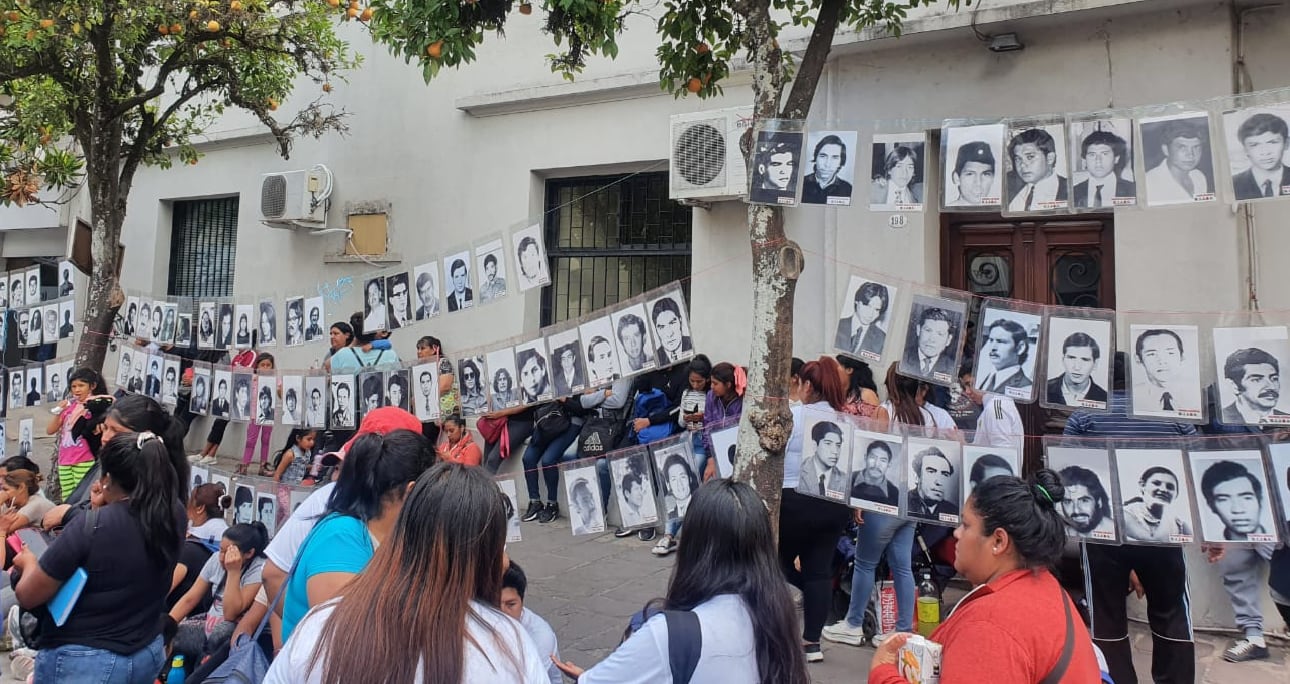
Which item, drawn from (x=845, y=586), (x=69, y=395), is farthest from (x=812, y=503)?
(x=69, y=395)

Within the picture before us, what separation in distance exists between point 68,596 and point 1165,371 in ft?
14.2

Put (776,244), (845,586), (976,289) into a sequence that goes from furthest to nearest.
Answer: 1. (976,289)
2. (845,586)
3. (776,244)

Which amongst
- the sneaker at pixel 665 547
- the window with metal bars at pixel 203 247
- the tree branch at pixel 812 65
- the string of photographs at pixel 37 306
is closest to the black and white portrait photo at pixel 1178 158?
the tree branch at pixel 812 65

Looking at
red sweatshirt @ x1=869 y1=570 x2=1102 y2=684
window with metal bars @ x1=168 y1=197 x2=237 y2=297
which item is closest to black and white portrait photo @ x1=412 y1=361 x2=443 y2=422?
red sweatshirt @ x1=869 y1=570 x2=1102 y2=684

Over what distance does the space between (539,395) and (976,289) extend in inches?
145

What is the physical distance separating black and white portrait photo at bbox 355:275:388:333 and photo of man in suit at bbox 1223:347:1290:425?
5.05m

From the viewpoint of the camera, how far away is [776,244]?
4613mm

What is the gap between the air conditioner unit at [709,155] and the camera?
7.58 metres

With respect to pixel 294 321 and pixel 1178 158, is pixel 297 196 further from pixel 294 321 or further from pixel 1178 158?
pixel 1178 158

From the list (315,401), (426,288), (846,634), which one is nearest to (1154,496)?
(846,634)

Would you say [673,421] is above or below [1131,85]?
below

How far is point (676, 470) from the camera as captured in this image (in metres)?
5.02

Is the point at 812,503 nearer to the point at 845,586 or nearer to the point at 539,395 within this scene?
the point at 845,586

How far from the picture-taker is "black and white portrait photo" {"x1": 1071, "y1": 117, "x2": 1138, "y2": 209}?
399cm
